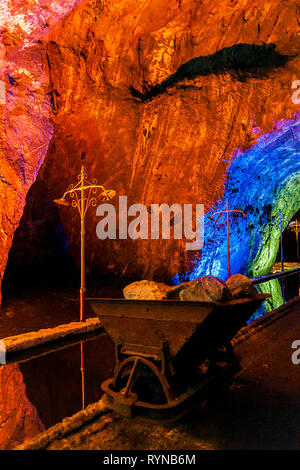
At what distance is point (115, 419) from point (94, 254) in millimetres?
16238

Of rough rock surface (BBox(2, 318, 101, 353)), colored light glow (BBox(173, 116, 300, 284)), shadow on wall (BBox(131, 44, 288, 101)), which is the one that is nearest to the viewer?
rough rock surface (BBox(2, 318, 101, 353))

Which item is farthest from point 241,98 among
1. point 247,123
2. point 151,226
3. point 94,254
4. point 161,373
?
point 161,373

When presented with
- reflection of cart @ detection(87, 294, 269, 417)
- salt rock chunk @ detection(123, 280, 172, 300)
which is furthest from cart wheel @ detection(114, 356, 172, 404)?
salt rock chunk @ detection(123, 280, 172, 300)

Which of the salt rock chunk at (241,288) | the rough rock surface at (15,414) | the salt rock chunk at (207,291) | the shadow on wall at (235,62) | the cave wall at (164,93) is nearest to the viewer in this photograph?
the rough rock surface at (15,414)

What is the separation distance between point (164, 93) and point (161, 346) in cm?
1502

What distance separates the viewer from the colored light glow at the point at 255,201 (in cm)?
1655

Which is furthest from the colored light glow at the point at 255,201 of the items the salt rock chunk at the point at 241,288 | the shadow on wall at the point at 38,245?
the salt rock chunk at the point at 241,288

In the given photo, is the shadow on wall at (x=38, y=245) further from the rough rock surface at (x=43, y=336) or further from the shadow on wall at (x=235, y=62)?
the rough rock surface at (x=43, y=336)

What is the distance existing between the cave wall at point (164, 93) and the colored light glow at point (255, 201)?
2.97 feet

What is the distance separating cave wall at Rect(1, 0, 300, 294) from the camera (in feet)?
44.0

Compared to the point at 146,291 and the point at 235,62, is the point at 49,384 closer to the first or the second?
the point at 146,291

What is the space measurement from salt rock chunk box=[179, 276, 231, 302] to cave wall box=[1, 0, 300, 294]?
10.1 meters

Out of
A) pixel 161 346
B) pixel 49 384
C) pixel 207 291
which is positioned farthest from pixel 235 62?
pixel 49 384

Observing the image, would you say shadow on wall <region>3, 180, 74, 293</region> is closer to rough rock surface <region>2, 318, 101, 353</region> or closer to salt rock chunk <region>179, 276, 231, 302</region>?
rough rock surface <region>2, 318, 101, 353</region>
